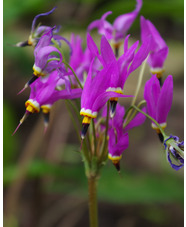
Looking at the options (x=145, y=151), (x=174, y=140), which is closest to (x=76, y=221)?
(x=145, y=151)

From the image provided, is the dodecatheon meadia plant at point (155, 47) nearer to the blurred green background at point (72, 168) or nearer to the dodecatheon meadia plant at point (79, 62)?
the dodecatheon meadia plant at point (79, 62)

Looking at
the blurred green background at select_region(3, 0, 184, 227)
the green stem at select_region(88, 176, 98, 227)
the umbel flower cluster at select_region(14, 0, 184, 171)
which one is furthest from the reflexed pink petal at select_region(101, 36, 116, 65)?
the blurred green background at select_region(3, 0, 184, 227)

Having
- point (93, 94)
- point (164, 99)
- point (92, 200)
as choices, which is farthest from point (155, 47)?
point (92, 200)

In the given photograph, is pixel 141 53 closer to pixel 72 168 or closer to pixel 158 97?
pixel 158 97

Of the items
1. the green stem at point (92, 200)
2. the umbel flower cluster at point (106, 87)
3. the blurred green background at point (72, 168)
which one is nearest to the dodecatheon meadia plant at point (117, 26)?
the umbel flower cluster at point (106, 87)

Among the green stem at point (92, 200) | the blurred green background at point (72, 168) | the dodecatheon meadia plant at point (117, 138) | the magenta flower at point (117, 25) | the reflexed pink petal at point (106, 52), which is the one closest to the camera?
the reflexed pink petal at point (106, 52)

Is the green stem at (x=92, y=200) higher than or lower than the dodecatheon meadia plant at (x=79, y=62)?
lower
